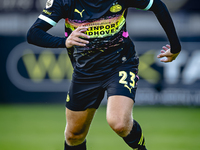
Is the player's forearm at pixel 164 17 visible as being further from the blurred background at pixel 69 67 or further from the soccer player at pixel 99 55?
the blurred background at pixel 69 67

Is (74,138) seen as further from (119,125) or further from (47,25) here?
(47,25)

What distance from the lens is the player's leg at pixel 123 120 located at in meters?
3.21

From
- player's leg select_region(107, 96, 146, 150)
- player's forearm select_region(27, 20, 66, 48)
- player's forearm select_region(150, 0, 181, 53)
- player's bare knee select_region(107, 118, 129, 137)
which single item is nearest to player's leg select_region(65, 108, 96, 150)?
player's leg select_region(107, 96, 146, 150)

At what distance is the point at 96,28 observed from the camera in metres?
3.46

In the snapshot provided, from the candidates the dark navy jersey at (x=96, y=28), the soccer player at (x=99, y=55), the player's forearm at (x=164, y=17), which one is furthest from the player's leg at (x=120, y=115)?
the player's forearm at (x=164, y=17)

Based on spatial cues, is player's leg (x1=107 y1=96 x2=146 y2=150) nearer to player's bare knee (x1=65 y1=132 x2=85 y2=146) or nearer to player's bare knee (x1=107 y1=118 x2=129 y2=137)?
player's bare knee (x1=107 y1=118 x2=129 y2=137)

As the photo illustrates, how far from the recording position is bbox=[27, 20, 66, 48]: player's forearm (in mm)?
3305

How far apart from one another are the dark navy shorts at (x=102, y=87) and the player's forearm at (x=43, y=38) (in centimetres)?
52

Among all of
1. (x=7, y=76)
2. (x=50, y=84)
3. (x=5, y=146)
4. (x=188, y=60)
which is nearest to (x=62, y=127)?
(x=5, y=146)

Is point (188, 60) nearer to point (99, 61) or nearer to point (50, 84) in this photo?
point (50, 84)

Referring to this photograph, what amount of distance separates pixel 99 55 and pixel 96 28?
0.26 metres

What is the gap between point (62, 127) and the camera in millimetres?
6484

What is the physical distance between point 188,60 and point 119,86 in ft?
17.4

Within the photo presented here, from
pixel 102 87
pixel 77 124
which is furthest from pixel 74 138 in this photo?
pixel 102 87
